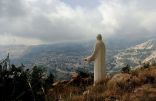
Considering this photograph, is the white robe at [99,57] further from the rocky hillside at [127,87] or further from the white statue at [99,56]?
the rocky hillside at [127,87]

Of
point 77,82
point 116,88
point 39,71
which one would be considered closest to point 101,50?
point 77,82

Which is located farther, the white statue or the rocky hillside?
the white statue

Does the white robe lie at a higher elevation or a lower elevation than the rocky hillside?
higher

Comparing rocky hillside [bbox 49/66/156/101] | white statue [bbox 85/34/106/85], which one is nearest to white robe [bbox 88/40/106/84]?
white statue [bbox 85/34/106/85]

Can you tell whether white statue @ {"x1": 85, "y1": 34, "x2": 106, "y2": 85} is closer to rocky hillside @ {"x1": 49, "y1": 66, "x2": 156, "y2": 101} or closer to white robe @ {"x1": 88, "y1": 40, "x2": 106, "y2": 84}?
white robe @ {"x1": 88, "y1": 40, "x2": 106, "y2": 84}

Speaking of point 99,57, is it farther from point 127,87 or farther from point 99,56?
point 127,87

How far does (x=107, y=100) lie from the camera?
15.6 metres

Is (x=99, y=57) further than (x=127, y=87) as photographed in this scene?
Yes

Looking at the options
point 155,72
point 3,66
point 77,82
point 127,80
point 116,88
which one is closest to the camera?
point 3,66

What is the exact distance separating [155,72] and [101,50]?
492 centimetres

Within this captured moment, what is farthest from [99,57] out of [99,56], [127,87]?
[127,87]

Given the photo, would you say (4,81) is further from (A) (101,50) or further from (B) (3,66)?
(A) (101,50)

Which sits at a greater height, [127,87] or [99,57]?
[99,57]

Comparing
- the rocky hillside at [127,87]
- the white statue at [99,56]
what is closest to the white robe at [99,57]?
the white statue at [99,56]
